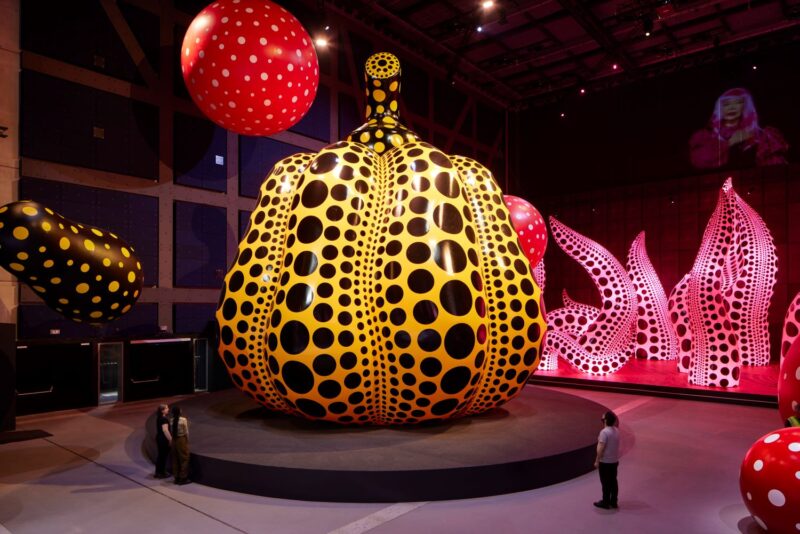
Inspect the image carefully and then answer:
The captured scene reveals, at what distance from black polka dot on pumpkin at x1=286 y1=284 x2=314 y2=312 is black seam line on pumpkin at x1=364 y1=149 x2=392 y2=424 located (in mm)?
528

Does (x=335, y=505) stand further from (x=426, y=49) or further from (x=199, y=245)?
(x=426, y=49)

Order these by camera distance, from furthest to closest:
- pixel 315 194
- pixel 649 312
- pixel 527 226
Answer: pixel 649 312 → pixel 527 226 → pixel 315 194

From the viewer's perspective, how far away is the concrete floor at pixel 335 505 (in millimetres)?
3803

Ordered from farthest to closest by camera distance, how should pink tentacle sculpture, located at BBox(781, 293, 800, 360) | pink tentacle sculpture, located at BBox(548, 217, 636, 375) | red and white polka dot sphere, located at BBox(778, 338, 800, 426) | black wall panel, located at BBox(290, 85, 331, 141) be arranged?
black wall panel, located at BBox(290, 85, 331, 141), pink tentacle sculpture, located at BBox(548, 217, 636, 375), pink tentacle sculpture, located at BBox(781, 293, 800, 360), red and white polka dot sphere, located at BBox(778, 338, 800, 426)

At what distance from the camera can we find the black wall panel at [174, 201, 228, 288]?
9328mm

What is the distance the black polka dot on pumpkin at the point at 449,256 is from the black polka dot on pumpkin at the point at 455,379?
85 cm

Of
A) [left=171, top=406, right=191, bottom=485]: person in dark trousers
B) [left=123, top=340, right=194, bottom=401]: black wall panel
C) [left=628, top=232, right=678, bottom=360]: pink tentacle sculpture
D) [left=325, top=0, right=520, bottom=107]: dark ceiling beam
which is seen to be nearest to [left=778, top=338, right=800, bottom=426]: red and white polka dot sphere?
[left=171, top=406, right=191, bottom=485]: person in dark trousers

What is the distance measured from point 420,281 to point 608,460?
2002 mm

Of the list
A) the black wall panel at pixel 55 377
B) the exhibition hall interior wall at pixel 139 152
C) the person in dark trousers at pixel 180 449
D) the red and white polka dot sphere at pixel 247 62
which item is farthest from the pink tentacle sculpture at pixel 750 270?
the black wall panel at pixel 55 377

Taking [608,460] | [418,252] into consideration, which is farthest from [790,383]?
[418,252]

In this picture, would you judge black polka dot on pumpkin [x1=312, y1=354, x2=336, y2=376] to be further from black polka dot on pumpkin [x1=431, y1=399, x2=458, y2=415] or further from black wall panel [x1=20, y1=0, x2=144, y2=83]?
black wall panel [x1=20, y1=0, x2=144, y2=83]

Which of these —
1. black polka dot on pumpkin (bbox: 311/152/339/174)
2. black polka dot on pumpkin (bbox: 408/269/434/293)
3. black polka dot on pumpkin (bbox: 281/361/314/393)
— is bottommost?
black polka dot on pumpkin (bbox: 281/361/314/393)

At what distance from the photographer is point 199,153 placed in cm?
959

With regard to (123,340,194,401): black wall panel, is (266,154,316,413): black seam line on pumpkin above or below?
above
